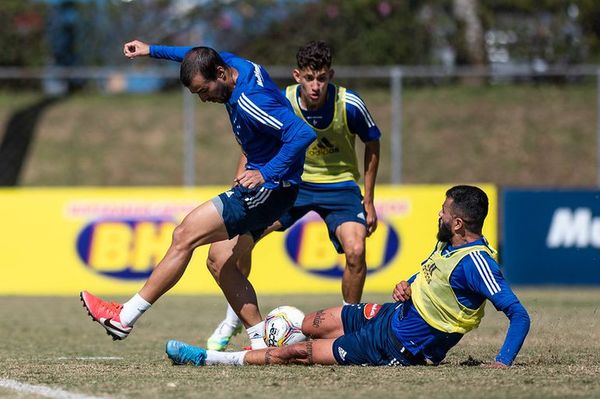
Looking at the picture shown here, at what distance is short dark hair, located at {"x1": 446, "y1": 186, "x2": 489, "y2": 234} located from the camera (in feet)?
22.4

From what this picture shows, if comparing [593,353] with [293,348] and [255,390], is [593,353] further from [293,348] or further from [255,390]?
[255,390]

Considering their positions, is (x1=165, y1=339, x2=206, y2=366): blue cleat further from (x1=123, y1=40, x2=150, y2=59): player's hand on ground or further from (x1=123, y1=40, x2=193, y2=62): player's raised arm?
(x1=123, y1=40, x2=150, y2=59): player's hand on ground

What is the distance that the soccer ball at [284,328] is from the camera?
25.2 feet

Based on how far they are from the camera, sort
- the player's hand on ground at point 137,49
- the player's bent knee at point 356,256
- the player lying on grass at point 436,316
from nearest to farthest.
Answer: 1. the player lying on grass at point 436,316
2. the player's hand on ground at point 137,49
3. the player's bent knee at point 356,256

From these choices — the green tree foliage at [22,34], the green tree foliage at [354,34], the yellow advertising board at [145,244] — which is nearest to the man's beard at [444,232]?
the yellow advertising board at [145,244]

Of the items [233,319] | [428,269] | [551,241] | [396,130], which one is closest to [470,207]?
[428,269]

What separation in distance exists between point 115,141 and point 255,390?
16.1 m

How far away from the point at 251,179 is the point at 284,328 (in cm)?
119

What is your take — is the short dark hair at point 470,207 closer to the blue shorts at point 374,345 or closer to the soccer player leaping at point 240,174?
the blue shorts at point 374,345

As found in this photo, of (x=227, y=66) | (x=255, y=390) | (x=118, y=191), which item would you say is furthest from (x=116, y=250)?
(x=255, y=390)

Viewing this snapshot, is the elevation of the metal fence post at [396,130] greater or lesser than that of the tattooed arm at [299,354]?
greater

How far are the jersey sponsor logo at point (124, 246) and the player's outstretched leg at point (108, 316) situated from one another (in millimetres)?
7796

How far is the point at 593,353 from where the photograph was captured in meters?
7.94

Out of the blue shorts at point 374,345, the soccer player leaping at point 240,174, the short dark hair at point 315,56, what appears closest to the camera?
the blue shorts at point 374,345
